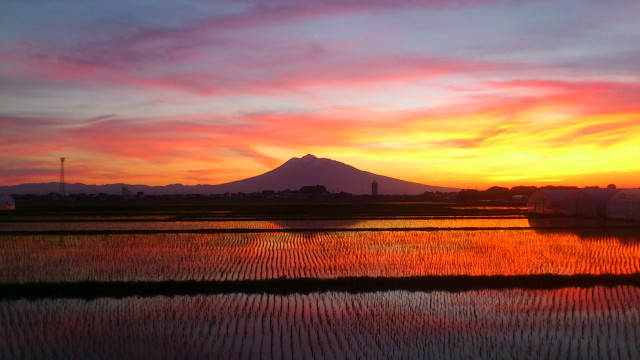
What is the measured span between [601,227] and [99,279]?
61.0ft

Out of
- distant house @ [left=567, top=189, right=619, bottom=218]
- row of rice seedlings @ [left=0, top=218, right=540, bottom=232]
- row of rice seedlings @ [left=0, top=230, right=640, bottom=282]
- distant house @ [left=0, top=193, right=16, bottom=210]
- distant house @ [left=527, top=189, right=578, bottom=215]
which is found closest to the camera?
row of rice seedlings @ [left=0, top=230, right=640, bottom=282]

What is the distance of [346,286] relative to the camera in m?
10.8

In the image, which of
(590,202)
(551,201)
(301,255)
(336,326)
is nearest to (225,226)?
(301,255)

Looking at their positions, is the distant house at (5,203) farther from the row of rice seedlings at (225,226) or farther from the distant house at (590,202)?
the distant house at (590,202)

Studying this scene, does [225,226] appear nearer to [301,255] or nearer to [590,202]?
[301,255]

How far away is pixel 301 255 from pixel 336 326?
22.5 ft

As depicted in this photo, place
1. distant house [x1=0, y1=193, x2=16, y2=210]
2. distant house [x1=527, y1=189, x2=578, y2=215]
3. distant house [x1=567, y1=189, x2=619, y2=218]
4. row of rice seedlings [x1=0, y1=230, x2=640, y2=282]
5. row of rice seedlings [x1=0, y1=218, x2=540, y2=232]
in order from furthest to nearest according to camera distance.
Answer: distant house [x1=0, y1=193, x2=16, y2=210], distant house [x1=527, y1=189, x2=578, y2=215], distant house [x1=567, y1=189, x2=619, y2=218], row of rice seedlings [x1=0, y1=218, x2=540, y2=232], row of rice seedlings [x1=0, y1=230, x2=640, y2=282]

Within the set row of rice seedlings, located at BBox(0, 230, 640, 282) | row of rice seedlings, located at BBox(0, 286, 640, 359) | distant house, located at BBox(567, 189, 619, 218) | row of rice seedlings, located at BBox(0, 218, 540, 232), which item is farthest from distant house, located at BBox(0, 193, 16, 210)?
row of rice seedlings, located at BBox(0, 286, 640, 359)

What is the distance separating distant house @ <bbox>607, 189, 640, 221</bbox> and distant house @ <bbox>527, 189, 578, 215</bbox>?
3618mm

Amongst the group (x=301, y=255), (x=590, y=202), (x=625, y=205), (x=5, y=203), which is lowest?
(x=301, y=255)

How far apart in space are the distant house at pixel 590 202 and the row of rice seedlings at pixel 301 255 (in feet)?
37.2

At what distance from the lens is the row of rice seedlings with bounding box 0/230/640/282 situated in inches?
482

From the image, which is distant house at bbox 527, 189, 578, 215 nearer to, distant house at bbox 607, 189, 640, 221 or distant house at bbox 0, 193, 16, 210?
distant house at bbox 607, 189, 640, 221

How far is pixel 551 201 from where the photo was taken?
33719 millimetres
